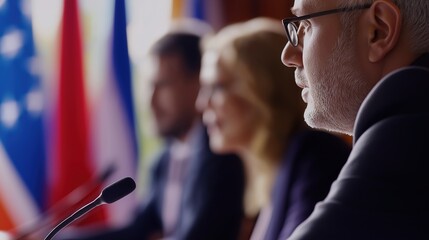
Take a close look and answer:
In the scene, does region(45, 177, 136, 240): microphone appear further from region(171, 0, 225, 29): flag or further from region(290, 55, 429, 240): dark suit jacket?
region(171, 0, 225, 29): flag

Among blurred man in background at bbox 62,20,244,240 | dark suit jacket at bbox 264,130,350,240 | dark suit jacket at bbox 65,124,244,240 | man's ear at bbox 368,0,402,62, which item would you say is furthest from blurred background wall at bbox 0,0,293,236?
man's ear at bbox 368,0,402,62

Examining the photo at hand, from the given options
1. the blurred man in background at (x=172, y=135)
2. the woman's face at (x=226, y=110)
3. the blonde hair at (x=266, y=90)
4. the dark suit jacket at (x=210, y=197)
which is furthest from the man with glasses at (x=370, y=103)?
the blurred man in background at (x=172, y=135)

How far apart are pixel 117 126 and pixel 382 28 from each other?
2.57 metres

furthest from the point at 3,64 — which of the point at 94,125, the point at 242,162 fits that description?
the point at 242,162

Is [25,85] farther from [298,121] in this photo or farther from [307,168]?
[307,168]

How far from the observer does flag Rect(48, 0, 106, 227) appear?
3340 mm

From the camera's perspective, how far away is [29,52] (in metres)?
3.28

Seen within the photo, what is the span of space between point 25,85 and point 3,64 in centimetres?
12

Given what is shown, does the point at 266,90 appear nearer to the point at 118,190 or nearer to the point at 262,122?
the point at 262,122

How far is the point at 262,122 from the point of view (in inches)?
85.5

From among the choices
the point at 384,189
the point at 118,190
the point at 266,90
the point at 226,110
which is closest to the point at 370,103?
the point at 384,189

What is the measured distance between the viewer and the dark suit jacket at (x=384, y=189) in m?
0.77

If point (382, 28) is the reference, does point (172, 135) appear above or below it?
A: below

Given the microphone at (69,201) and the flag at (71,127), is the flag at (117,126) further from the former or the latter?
the microphone at (69,201)
